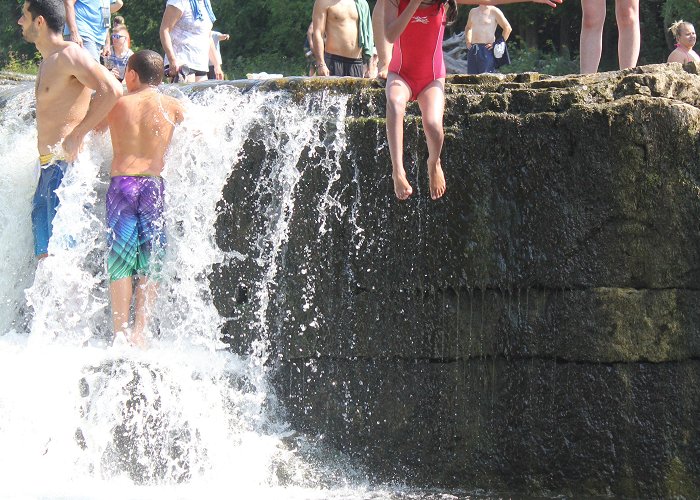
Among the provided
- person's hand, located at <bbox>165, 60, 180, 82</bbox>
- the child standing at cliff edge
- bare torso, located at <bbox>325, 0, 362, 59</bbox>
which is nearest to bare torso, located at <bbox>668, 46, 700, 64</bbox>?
bare torso, located at <bbox>325, 0, 362, 59</bbox>

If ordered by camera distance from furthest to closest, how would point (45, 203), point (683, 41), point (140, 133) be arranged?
point (683, 41) → point (45, 203) → point (140, 133)

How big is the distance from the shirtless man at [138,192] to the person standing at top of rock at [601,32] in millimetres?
2828

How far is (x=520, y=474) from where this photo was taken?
6.25m

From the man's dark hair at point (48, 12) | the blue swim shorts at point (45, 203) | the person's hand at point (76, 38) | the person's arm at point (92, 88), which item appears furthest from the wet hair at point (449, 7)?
the person's hand at point (76, 38)

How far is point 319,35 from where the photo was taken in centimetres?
884

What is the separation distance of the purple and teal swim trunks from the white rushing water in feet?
0.66

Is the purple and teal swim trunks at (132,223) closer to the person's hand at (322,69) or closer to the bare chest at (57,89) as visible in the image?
the bare chest at (57,89)

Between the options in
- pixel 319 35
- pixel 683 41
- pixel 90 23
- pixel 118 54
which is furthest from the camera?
pixel 118 54

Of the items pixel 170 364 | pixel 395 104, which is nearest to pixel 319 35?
pixel 395 104

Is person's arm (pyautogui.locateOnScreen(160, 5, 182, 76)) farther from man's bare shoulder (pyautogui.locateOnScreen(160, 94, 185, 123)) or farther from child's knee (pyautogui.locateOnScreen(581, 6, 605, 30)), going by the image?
child's knee (pyautogui.locateOnScreen(581, 6, 605, 30))

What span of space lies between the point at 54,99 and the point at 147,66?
0.62 metres

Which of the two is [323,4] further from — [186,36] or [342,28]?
[186,36]

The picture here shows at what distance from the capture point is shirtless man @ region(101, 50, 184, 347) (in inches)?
247

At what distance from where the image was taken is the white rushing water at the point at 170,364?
5.95 m
